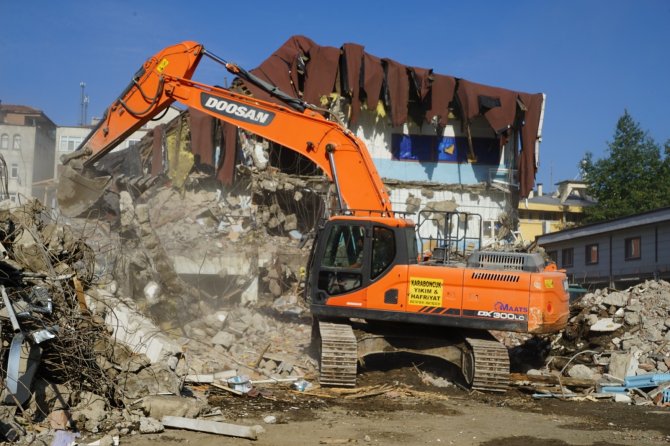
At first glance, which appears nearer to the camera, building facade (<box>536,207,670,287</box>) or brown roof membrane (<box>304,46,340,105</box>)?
brown roof membrane (<box>304,46,340,105</box>)

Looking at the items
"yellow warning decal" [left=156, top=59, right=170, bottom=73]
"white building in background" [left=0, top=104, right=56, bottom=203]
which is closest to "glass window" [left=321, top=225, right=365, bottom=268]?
"yellow warning decal" [left=156, top=59, right=170, bottom=73]

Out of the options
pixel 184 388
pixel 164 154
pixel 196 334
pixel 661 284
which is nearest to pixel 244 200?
pixel 164 154

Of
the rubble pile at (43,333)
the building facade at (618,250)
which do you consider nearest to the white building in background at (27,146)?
the rubble pile at (43,333)

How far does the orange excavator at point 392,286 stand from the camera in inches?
392

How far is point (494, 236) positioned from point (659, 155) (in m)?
32.1

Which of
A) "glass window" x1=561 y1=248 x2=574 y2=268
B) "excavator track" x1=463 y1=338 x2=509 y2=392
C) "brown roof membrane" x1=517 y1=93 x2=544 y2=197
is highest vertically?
"brown roof membrane" x1=517 y1=93 x2=544 y2=197

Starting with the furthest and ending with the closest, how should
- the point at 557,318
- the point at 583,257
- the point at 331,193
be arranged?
the point at 583,257 → the point at 331,193 → the point at 557,318

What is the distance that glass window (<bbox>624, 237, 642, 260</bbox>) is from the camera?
27.2 meters

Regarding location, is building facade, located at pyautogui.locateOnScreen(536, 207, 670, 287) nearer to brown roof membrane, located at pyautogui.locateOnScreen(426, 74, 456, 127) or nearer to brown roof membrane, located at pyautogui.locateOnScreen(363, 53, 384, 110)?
brown roof membrane, located at pyautogui.locateOnScreen(426, 74, 456, 127)

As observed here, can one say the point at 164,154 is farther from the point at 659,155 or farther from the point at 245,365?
the point at 659,155

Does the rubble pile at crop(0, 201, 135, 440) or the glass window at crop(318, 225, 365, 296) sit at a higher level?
the glass window at crop(318, 225, 365, 296)

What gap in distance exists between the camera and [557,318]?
1015cm

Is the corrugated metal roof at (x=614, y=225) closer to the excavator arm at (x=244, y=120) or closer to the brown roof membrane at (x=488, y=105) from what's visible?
the brown roof membrane at (x=488, y=105)

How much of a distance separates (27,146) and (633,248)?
2132 centimetres
